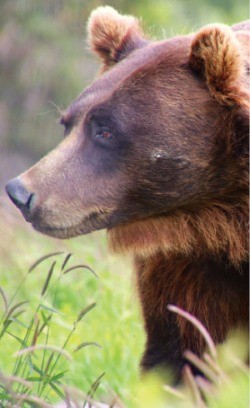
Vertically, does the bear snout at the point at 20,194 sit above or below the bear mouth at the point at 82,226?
above

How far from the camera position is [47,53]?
1112 cm

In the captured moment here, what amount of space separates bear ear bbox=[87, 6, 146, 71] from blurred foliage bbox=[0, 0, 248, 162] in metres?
4.78

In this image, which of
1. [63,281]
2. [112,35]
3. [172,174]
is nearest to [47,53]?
[63,281]

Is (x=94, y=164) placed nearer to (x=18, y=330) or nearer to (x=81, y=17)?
(x=18, y=330)

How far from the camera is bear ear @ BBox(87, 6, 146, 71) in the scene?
473cm

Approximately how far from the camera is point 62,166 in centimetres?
420

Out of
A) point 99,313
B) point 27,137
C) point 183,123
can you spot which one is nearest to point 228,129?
point 183,123

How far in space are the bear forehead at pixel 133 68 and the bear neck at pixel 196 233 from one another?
0.58 meters

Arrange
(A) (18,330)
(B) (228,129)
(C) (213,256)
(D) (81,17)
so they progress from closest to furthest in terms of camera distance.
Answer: (B) (228,129) < (C) (213,256) < (A) (18,330) < (D) (81,17)

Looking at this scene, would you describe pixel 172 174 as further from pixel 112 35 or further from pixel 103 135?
pixel 112 35

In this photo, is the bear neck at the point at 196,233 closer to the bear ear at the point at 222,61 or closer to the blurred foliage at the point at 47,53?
the bear ear at the point at 222,61

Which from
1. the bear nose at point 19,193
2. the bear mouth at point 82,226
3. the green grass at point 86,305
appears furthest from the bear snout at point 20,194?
the green grass at point 86,305

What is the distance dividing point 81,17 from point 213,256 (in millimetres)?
5879

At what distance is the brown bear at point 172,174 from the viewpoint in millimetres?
4094
